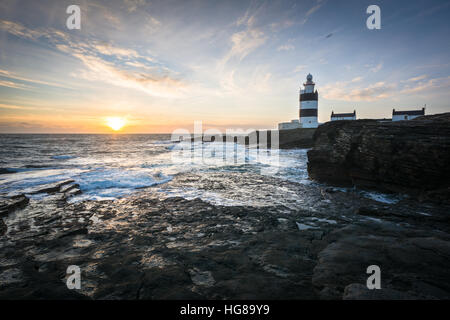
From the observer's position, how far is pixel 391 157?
7648 millimetres

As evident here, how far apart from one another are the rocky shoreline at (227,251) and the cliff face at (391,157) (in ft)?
4.20

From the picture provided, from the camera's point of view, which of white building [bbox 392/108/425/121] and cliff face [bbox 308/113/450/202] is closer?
cliff face [bbox 308/113/450/202]

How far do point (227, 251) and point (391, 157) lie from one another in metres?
7.64

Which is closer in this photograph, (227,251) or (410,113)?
(227,251)

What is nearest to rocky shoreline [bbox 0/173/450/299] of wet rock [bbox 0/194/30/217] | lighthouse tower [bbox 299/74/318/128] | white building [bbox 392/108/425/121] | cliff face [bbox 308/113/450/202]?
wet rock [bbox 0/194/30/217]

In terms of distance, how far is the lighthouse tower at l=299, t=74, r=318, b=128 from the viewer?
4725cm

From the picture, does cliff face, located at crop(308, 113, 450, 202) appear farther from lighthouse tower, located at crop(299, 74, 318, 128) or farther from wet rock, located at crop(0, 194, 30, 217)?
lighthouse tower, located at crop(299, 74, 318, 128)

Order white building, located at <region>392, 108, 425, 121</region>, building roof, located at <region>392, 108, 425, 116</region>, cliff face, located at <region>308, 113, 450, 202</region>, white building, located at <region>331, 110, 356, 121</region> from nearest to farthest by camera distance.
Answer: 1. cliff face, located at <region>308, 113, 450, 202</region>
2. building roof, located at <region>392, 108, 425, 116</region>
3. white building, located at <region>392, 108, 425, 121</region>
4. white building, located at <region>331, 110, 356, 121</region>

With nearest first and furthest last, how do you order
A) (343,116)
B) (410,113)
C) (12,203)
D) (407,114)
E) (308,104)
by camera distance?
1. (12,203)
2. (410,113)
3. (407,114)
4. (308,104)
5. (343,116)

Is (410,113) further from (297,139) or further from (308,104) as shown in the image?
(297,139)

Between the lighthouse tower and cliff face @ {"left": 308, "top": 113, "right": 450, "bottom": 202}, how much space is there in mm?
40755

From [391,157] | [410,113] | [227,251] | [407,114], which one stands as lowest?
[227,251]

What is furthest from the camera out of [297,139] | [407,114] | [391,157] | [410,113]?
[407,114]

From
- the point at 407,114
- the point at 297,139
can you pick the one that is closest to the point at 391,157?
the point at 297,139
